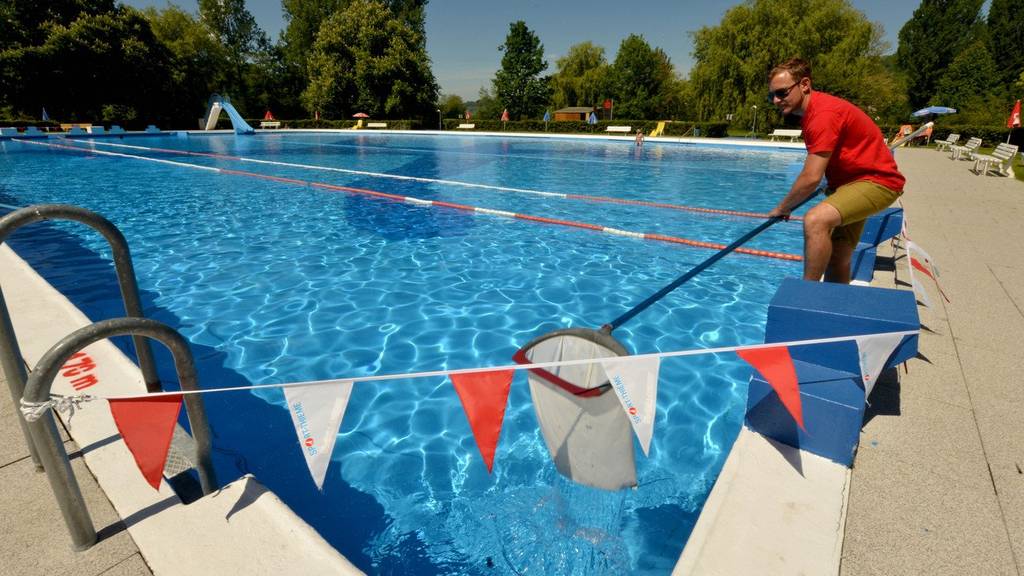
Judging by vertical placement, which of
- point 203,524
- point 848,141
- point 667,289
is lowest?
point 203,524

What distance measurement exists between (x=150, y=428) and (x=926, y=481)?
381 cm

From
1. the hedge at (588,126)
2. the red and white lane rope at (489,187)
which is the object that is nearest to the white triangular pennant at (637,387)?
the red and white lane rope at (489,187)

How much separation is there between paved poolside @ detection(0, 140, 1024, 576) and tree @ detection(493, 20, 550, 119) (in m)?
70.5

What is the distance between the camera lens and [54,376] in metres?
1.70

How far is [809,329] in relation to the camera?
279 centimetres

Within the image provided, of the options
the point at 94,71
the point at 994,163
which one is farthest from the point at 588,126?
the point at 94,71

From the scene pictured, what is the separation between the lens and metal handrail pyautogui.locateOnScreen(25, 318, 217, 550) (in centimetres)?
176

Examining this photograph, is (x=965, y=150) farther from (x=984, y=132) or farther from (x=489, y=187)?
(x=489, y=187)

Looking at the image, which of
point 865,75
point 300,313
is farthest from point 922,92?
point 300,313

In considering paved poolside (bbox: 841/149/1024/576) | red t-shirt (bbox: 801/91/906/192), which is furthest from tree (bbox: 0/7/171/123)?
paved poolside (bbox: 841/149/1024/576)

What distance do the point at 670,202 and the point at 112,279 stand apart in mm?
12443

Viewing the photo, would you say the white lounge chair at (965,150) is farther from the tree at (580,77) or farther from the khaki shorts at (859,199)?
the tree at (580,77)

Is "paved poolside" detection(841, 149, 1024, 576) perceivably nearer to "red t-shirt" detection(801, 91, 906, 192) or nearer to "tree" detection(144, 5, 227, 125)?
"red t-shirt" detection(801, 91, 906, 192)

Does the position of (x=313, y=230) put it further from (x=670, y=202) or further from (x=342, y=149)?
(x=342, y=149)
